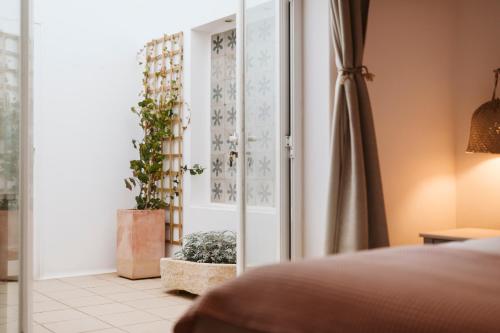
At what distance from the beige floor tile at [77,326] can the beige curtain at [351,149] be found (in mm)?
1431

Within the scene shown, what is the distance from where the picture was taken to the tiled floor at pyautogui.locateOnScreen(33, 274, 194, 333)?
3582 millimetres

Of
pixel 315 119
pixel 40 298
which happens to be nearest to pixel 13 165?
pixel 315 119

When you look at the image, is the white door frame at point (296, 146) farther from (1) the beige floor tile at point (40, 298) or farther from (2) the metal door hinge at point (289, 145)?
(1) the beige floor tile at point (40, 298)

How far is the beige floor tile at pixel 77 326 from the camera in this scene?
3.50 m

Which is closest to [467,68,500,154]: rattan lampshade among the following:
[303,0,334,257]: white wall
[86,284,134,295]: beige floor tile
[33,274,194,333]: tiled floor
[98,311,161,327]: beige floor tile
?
[303,0,334,257]: white wall

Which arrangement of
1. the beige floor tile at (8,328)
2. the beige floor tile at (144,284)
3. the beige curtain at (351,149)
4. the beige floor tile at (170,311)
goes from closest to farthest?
the beige floor tile at (8,328) < the beige curtain at (351,149) < the beige floor tile at (170,311) < the beige floor tile at (144,284)

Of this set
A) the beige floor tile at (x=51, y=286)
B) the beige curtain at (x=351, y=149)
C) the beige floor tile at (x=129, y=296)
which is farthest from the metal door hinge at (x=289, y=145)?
the beige floor tile at (x=51, y=286)

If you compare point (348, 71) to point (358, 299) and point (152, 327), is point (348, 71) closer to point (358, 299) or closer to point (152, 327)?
point (152, 327)

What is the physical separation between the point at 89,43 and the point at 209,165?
153 centimetres

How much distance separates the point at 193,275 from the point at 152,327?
0.81 metres

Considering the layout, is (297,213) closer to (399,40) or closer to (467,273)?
(399,40)

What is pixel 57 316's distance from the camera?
3852 mm

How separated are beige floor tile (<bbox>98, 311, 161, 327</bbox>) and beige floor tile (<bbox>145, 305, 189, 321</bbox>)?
6 cm

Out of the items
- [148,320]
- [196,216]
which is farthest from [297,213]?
[196,216]
